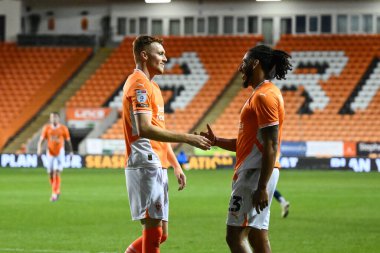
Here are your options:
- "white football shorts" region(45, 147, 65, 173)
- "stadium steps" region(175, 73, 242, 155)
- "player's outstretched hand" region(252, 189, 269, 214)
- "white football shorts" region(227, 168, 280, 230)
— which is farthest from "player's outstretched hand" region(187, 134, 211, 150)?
"stadium steps" region(175, 73, 242, 155)

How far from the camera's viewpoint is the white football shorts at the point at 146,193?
28.4 ft

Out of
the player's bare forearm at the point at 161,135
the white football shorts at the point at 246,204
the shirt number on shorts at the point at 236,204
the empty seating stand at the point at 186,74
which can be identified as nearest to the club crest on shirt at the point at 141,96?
the player's bare forearm at the point at 161,135

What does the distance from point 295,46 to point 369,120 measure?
7149mm

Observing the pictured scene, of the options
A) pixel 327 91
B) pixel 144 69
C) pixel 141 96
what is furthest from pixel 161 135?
pixel 327 91

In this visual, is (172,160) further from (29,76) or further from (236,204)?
(29,76)

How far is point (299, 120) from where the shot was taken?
4431 cm

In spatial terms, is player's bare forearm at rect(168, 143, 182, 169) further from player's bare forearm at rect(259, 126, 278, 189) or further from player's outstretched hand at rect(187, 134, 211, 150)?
player's bare forearm at rect(259, 126, 278, 189)

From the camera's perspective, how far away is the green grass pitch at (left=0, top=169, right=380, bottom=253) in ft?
46.1

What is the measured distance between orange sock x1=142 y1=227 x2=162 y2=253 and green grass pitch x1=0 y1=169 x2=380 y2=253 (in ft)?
14.4

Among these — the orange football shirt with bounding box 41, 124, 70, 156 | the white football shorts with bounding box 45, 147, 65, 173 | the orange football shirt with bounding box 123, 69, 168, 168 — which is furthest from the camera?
the orange football shirt with bounding box 41, 124, 70, 156

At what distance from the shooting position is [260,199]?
8.05 meters

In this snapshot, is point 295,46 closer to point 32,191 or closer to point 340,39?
point 340,39

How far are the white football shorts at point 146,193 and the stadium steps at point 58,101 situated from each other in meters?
35.5

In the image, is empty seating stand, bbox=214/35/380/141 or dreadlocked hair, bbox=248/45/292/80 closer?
dreadlocked hair, bbox=248/45/292/80
